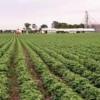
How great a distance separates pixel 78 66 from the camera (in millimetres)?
15797

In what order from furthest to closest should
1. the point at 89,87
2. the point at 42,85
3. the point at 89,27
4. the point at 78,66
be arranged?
the point at 89,27 < the point at 78,66 < the point at 42,85 < the point at 89,87

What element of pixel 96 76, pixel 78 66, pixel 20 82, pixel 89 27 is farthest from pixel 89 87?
pixel 89 27

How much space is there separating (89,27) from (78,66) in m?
151

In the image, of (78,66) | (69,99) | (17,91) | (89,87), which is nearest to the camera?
(69,99)

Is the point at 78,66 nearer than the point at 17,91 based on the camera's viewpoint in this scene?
No

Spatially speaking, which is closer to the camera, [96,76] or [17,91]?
[17,91]

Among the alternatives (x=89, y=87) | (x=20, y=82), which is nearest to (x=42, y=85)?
Answer: (x=20, y=82)

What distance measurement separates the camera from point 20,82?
13.1 m

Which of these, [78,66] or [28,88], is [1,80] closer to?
[28,88]

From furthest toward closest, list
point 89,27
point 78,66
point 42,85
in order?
point 89,27 < point 78,66 < point 42,85

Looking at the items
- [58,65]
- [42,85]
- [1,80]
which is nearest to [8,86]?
[1,80]

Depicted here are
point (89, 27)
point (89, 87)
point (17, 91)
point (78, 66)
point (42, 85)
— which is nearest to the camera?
point (89, 87)

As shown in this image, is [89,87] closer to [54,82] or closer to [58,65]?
[54,82]

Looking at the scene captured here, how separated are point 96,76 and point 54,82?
5.66 ft
